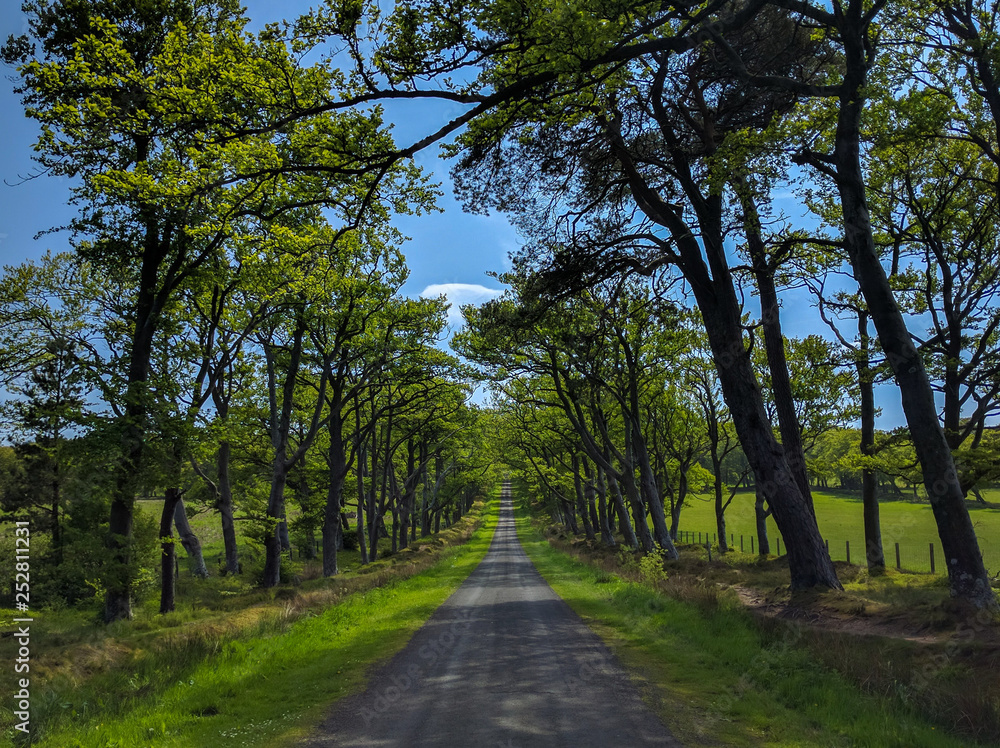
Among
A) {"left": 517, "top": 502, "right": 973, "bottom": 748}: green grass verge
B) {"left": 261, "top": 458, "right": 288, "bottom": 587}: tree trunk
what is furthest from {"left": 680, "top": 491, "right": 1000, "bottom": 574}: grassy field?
{"left": 261, "top": 458, "right": 288, "bottom": 587}: tree trunk

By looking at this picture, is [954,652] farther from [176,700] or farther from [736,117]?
[736,117]

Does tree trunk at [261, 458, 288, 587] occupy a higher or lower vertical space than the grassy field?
higher

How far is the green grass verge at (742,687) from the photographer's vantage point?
5.63 meters

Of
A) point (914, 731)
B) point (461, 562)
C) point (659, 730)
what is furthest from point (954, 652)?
point (461, 562)

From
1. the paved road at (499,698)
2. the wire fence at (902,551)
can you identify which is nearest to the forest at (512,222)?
the paved road at (499,698)

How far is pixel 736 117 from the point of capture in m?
12.9

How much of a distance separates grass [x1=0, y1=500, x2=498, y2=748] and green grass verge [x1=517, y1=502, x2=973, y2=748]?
162 inches

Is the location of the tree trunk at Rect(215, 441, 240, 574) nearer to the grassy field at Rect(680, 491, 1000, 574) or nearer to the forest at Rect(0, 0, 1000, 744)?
the forest at Rect(0, 0, 1000, 744)

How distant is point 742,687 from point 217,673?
24.2 ft

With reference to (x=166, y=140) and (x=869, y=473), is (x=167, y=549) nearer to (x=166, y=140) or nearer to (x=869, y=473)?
(x=166, y=140)

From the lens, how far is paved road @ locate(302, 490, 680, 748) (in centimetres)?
571

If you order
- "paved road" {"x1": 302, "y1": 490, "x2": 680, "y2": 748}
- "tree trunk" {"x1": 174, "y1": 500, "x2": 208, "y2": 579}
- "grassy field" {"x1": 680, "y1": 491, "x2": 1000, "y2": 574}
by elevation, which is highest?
"paved road" {"x1": 302, "y1": 490, "x2": 680, "y2": 748}

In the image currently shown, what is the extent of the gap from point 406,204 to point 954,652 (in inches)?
411

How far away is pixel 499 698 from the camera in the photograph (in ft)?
22.9
